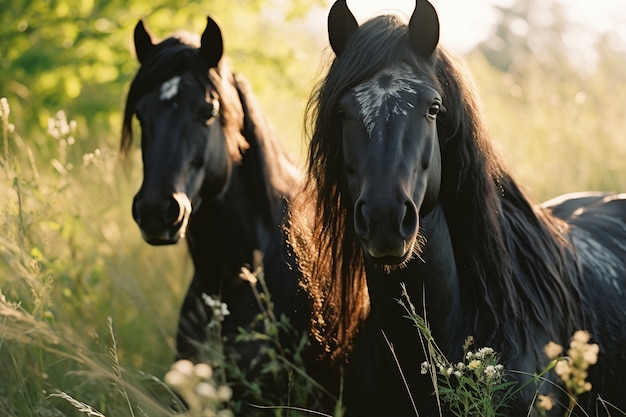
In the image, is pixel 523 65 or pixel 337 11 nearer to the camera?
pixel 337 11

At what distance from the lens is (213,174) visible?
394cm

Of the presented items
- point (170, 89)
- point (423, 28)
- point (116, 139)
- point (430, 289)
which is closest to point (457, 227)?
point (430, 289)

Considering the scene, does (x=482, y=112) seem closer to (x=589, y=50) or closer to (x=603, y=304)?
(x=603, y=304)

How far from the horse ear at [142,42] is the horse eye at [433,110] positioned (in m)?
2.00

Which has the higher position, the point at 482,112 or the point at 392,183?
the point at 482,112

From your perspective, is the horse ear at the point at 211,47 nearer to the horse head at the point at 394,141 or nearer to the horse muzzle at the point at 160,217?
the horse muzzle at the point at 160,217


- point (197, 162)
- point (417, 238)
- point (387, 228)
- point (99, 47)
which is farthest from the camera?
point (99, 47)

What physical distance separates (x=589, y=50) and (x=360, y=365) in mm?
6357

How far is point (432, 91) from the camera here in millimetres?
2646

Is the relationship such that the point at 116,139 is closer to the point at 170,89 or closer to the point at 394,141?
the point at 170,89

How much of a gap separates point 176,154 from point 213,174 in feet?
0.86

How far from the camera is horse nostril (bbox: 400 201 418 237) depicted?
2.43 meters

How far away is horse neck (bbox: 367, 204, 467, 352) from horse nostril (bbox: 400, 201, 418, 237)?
1.04 ft

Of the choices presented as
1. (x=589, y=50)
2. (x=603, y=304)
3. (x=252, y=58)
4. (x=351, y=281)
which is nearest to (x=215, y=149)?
(x=351, y=281)
